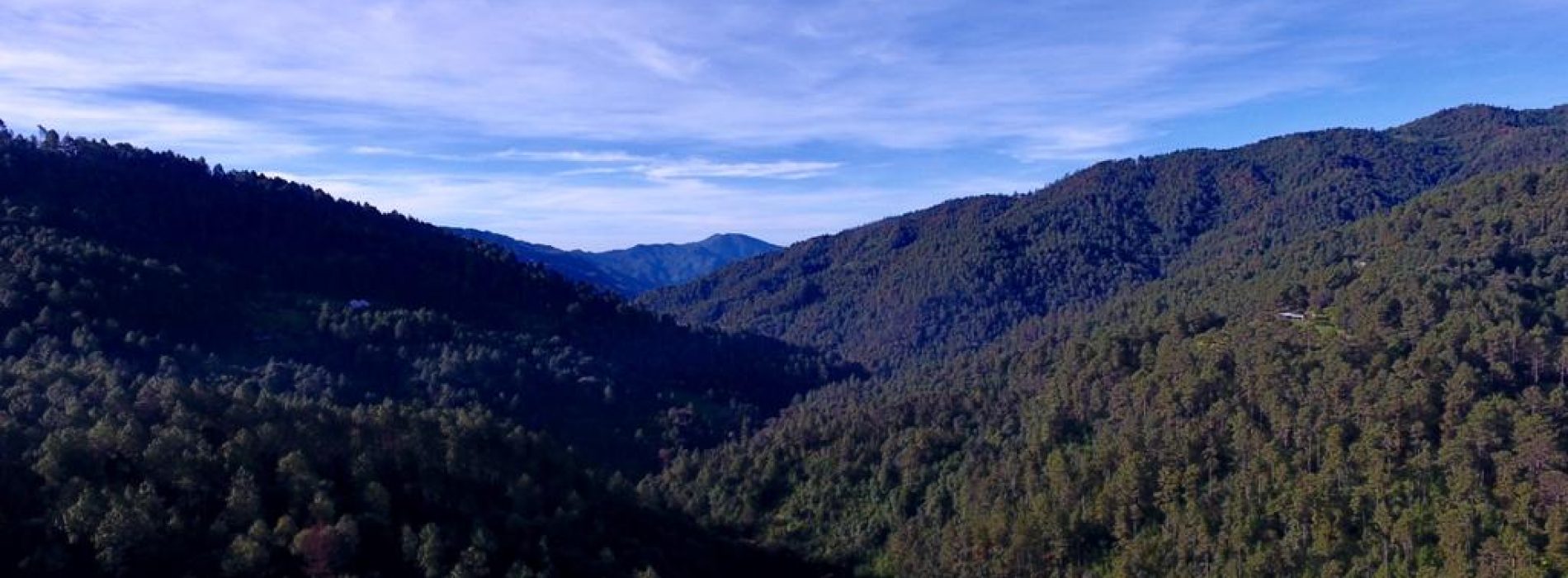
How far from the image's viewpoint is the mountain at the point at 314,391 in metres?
41.4

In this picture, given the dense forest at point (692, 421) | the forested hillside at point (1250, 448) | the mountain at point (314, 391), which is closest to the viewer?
the mountain at point (314, 391)

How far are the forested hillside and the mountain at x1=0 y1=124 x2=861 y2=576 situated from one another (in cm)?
1117

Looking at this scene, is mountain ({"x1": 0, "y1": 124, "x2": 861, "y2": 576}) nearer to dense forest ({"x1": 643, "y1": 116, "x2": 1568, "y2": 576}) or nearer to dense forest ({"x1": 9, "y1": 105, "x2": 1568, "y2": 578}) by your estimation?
dense forest ({"x1": 9, "y1": 105, "x2": 1568, "y2": 578})

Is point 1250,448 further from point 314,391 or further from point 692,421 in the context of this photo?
point 314,391

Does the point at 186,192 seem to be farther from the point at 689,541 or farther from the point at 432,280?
the point at 689,541

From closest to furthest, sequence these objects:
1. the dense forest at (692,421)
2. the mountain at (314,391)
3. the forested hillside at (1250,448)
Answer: the mountain at (314,391) < the dense forest at (692,421) < the forested hillside at (1250,448)

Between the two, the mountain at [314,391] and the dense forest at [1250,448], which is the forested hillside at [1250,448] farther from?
the mountain at [314,391]

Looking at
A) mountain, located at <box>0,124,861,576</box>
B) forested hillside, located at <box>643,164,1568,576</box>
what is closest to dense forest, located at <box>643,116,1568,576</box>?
forested hillside, located at <box>643,164,1568,576</box>

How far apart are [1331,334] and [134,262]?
366 feet

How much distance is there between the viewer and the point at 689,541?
203 feet

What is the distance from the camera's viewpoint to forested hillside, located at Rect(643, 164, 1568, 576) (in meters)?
53.6

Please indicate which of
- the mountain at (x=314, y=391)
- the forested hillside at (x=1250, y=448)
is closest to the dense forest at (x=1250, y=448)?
the forested hillside at (x=1250, y=448)

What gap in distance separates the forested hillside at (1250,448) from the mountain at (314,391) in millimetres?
11172

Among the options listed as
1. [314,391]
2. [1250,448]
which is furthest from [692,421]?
[1250,448]
